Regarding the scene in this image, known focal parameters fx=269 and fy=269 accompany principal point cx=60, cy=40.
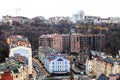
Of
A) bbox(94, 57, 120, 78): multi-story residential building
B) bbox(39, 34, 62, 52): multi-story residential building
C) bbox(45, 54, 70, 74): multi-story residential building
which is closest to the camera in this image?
bbox(94, 57, 120, 78): multi-story residential building

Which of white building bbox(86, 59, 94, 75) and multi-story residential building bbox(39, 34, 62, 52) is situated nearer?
white building bbox(86, 59, 94, 75)

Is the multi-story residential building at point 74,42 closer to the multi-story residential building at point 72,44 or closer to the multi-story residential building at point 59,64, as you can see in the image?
the multi-story residential building at point 72,44

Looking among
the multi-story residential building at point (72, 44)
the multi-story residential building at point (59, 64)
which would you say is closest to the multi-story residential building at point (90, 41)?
the multi-story residential building at point (72, 44)

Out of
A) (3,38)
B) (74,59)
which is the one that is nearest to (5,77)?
(74,59)

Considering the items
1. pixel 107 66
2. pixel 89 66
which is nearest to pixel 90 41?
pixel 89 66

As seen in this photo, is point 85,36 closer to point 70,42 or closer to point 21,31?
point 70,42

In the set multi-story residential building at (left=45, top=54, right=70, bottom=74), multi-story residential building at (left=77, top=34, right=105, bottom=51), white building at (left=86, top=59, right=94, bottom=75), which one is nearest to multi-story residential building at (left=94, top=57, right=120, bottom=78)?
white building at (left=86, top=59, right=94, bottom=75)

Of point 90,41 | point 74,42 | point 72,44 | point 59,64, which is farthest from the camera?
point 90,41

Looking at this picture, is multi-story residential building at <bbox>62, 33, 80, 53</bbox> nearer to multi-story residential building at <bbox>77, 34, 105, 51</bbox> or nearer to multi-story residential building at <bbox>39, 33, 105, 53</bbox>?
multi-story residential building at <bbox>39, 33, 105, 53</bbox>

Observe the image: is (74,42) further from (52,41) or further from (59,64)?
(59,64)
